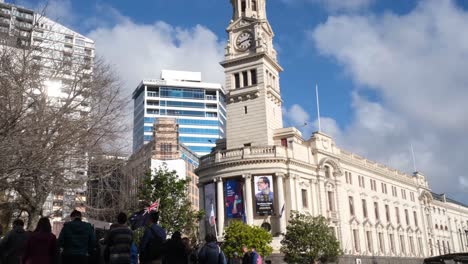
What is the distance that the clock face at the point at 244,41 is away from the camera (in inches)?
2144

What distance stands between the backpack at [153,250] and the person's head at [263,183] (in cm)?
3605

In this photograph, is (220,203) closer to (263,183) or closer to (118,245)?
(263,183)

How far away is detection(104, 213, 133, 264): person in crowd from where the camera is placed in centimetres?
1007

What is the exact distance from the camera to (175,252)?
11.3 m

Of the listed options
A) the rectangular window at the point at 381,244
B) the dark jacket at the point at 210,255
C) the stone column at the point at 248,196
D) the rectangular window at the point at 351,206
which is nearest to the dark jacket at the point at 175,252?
the dark jacket at the point at 210,255

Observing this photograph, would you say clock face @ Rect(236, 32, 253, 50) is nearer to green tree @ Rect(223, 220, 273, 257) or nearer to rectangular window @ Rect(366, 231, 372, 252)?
green tree @ Rect(223, 220, 273, 257)

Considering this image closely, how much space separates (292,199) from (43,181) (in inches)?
1279

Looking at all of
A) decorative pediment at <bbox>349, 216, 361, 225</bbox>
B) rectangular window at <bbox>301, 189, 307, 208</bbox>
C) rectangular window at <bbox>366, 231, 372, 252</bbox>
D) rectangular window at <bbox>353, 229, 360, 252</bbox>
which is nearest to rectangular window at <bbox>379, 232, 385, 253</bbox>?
rectangular window at <bbox>366, 231, 372, 252</bbox>

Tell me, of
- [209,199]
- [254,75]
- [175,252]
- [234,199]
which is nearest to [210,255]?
[175,252]

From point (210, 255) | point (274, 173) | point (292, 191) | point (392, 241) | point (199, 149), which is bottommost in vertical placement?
point (210, 255)

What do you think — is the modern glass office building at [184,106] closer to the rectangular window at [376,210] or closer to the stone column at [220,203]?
the rectangular window at [376,210]

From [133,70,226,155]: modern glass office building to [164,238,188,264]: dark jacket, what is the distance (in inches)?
4093

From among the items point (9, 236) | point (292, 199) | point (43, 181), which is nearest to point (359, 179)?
point (292, 199)

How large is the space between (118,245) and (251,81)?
4356 cm
